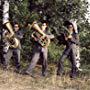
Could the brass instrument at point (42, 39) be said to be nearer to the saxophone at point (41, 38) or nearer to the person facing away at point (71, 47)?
the saxophone at point (41, 38)

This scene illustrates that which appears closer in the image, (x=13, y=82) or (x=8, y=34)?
(x=13, y=82)

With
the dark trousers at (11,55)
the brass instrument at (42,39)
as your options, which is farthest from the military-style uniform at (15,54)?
the brass instrument at (42,39)

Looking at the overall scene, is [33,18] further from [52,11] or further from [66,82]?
[66,82]

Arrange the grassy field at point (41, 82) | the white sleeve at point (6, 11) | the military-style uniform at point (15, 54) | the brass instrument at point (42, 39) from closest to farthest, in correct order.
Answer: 1. the grassy field at point (41, 82)
2. the brass instrument at point (42, 39)
3. the military-style uniform at point (15, 54)
4. the white sleeve at point (6, 11)

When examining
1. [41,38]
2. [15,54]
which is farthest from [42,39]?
[15,54]

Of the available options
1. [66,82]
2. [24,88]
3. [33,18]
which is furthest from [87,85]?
[33,18]

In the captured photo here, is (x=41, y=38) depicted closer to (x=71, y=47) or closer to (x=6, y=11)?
(x=71, y=47)

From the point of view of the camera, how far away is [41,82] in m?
11.3

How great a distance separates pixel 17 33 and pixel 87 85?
122 inches

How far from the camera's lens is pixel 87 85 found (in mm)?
11211

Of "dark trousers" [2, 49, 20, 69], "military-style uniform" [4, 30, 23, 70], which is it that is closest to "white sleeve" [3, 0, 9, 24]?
"military-style uniform" [4, 30, 23, 70]

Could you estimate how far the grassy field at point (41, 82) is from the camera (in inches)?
430

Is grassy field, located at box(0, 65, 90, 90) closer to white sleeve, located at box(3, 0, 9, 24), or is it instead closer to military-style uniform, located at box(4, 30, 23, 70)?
military-style uniform, located at box(4, 30, 23, 70)

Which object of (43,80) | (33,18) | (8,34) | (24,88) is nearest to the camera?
(24,88)
